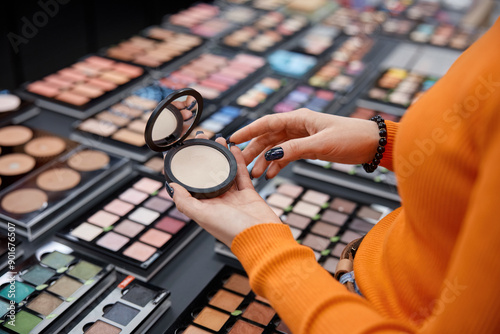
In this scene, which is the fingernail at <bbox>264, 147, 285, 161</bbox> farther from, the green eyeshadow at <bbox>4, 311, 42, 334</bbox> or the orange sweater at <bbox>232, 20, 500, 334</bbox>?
the green eyeshadow at <bbox>4, 311, 42, 334</bbox>

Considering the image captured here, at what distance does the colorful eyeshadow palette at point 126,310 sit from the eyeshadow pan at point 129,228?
0.78 ft

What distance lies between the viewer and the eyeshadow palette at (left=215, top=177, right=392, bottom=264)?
1624mm

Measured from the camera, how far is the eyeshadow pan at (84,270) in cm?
139

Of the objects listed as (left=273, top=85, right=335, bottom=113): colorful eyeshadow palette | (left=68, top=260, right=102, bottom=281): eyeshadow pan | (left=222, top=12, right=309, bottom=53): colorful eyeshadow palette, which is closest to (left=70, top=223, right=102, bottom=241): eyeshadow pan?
(left=68, top=260, right=102, bottom=281): eyeshadow pan

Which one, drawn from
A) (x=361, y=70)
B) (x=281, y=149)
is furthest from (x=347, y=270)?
(x=361, y=70)

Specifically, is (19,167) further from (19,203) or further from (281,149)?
(281,149)

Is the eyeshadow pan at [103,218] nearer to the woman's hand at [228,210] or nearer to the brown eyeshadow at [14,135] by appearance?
the brown eyeshadow at [14,135]

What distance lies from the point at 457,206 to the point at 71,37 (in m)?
2.46

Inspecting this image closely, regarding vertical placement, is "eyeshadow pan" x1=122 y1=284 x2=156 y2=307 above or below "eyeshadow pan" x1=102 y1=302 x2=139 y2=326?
above

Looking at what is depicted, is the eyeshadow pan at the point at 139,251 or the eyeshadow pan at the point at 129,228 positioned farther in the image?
the eyeshadow pan at the point at 129,228

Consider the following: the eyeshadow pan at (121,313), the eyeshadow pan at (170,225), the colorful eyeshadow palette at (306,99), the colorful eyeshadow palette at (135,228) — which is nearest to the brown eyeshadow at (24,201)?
the colorful eyeshadow palette at (135,228)

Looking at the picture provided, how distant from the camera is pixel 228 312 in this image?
1.35 meters

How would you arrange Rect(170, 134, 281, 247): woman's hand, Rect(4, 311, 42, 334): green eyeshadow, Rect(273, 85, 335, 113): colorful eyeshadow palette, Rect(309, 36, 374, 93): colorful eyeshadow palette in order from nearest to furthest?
1. Rect(170, 134, 281, 247): woman's hand
2. Rect(4, 311, 42, 334): green eyeshadow
3. Rect(273, 85, 335, 113): colorful eyeshadow palette
4. Rect(309, 36, 374, 93): colorful eyeshadow palette

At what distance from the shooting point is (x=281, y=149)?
1111 millimetres
